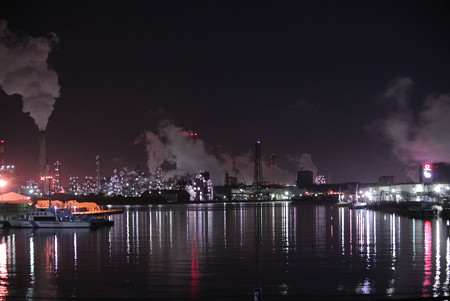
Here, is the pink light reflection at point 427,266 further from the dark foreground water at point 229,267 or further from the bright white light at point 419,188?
the bright white light at point 419,188

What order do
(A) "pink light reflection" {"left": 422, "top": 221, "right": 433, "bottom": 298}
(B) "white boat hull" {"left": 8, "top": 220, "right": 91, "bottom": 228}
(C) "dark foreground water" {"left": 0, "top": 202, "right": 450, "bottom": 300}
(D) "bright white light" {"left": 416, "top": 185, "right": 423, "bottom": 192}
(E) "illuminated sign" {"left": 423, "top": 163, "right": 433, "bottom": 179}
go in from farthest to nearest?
(D) "bright white light" {"left": 416, "top": 185, "right": 423, "bottom": 192}, (E) "illuminated sign" {"left": 423, "top": 163, "right": 433, "bottom": 179}, (B) "white boat hull" {"left": 8, "top": 220, "right": 91, "bottom": 228}, (C) "dark foreground water" {"left": 0, "top": 202, "right": 450, "bottom": 300}, (A) "pink light reflection" {"left": 422, "top": 221, "right": 433, "bottom": 298}

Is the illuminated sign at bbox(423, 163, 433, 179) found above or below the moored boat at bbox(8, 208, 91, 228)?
above

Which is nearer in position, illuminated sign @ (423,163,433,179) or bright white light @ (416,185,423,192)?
illuminated sign @ (423,163,433,179)

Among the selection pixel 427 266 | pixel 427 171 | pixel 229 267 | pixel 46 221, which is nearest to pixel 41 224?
pixel 46 221

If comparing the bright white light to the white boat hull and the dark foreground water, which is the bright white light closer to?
the dark foreground water

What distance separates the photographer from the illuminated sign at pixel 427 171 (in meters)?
92.9

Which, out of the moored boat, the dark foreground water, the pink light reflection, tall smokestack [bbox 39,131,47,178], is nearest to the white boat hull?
the moored boat

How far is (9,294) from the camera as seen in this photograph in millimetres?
18938

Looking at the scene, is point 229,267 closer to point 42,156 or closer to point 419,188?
point 419,188

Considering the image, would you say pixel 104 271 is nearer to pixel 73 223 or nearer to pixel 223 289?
pixel 223 289

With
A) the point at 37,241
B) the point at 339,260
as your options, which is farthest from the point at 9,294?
the point at 37,241

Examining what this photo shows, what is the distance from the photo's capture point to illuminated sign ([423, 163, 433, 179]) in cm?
9294

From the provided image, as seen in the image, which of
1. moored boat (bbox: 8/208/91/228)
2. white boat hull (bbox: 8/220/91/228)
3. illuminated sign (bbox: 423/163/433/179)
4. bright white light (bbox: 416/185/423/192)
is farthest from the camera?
bright white light (bbox: 416/185/423/192)

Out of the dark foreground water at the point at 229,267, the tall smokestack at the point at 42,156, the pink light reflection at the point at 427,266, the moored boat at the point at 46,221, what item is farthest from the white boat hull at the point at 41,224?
the tall smokestack at the point at 42,156
